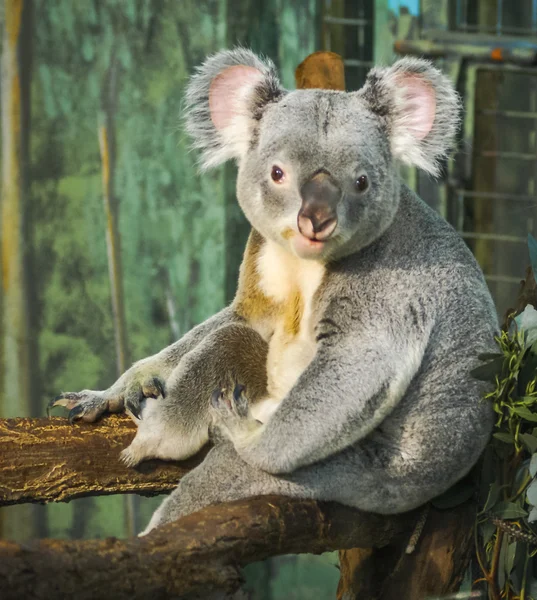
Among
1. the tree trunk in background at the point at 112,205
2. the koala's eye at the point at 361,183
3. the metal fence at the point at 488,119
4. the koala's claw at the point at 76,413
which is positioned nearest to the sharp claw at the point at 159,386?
the koala's claw at the point at 76,413

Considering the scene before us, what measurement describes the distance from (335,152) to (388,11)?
272cm

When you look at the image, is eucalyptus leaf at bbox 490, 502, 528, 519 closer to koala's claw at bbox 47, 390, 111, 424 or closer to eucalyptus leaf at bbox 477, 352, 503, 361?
eucalyptus leaf at bbox 477, 352, 503, 361

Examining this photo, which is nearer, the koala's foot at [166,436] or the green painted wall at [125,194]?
the koala's foot at [166,436]

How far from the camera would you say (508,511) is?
97.4 inches

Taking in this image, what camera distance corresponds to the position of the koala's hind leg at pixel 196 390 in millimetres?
2719

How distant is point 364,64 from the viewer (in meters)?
4.89

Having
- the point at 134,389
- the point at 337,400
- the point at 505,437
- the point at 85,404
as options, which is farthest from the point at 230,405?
the point at 505,437

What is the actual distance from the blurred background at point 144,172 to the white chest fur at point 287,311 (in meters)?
2.03

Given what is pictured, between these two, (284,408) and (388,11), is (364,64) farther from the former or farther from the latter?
(284,408)

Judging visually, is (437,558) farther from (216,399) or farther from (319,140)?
(319,140)

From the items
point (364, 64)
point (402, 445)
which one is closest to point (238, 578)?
point (402, 445)

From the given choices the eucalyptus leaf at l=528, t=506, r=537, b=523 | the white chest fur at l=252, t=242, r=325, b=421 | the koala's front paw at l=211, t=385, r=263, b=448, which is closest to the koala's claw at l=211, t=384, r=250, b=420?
the koala's front paw at l=211, t=385, r=263, b=448

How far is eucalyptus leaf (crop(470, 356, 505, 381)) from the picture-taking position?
2426 millimetres

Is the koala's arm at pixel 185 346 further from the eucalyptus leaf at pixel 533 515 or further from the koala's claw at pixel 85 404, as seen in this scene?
the eucalyptus leaf at pixel 533 515
